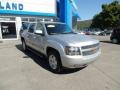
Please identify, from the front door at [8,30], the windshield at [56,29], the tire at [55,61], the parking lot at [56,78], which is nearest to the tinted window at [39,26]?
the windshield at [56,29]

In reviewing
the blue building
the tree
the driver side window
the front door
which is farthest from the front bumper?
the tree

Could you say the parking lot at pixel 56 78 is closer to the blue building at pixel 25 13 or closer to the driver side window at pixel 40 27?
the driver side window at pixel 40 27

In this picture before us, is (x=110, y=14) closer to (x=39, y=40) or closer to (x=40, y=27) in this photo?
(x=40, y=27)

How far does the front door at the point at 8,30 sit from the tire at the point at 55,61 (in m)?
13.9

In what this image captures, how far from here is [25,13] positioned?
1959 cm

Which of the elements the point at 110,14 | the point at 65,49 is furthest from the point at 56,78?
the point at 110,14

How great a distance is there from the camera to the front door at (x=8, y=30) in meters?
18.7

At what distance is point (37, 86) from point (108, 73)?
2800mm

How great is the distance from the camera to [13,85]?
4957 millimetres

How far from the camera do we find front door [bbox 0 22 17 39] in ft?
61.2

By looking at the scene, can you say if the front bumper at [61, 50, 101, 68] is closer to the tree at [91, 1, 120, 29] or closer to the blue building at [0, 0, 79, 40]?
the blue building at [0, 0, 79, 40]

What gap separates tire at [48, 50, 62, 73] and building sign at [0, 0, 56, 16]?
531 inches

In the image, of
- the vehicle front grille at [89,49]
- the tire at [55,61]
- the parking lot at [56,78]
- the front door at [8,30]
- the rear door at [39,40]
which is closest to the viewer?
the parking lot at [56,78]

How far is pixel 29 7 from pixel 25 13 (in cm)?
96
